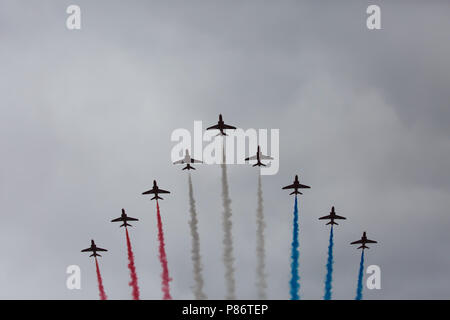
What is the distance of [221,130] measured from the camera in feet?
632

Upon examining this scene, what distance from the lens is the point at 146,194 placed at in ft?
655
